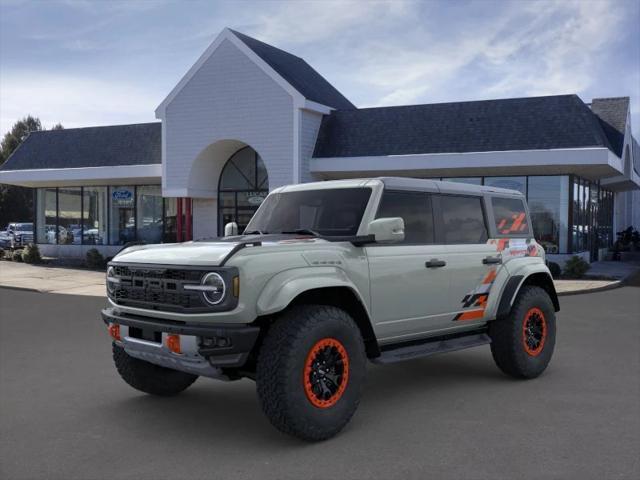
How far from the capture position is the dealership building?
790 inches

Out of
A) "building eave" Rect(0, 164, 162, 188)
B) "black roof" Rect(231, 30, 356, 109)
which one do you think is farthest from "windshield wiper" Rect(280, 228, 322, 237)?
"building eave" Rect(0, 164, 162, 188)

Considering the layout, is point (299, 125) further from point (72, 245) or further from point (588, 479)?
point (588, 479)

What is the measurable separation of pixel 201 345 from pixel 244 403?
156 cm

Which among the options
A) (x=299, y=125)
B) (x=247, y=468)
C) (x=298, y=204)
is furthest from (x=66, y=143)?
(x=247, y=468)

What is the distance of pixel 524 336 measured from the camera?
22.8ft

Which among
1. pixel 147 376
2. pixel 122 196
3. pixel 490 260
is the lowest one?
pixel 147 376

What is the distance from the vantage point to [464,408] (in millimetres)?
5848

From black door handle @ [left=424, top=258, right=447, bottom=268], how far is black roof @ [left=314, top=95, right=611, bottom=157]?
14.5 metres

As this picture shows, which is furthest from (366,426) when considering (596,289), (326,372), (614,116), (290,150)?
(614,116)

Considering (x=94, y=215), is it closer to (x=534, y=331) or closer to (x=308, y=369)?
(x=534, y=331)

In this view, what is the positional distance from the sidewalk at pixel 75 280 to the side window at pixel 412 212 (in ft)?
34.1

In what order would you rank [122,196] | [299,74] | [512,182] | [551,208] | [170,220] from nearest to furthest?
[551,208] → [512,182] → [299,74] → [170,220] → [122,196]

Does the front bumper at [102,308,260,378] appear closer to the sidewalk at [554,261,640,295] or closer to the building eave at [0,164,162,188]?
the sidewalk at [554,261,640,295]

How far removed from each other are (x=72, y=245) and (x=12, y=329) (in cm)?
1964
